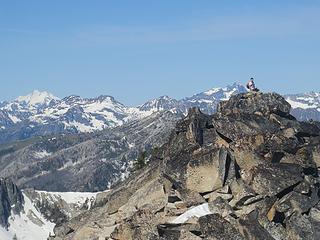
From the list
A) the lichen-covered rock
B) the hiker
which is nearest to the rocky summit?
the lichen-covered rock

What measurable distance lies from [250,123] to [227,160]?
13547 millimetres

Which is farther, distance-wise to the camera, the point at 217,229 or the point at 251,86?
the point at 251,86

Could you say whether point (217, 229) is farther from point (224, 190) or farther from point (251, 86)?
point (251, 86)

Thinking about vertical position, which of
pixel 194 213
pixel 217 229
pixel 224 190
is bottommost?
pixel 224 190

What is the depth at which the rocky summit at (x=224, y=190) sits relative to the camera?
5534 cm

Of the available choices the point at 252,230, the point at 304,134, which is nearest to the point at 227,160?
the point at 252,230

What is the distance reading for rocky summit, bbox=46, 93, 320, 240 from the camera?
182ft

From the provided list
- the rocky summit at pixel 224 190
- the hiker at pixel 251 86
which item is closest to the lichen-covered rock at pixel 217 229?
the rocky summit at pixel 224 190

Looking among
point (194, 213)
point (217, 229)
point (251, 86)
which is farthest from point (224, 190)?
point (251, 86)

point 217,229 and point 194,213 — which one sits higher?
point 217,229

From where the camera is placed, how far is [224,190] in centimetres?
6197

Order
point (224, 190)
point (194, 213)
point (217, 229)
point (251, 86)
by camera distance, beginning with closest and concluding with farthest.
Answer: point (217, 229), point (194, 213), point (224, 190), point (251, 86)

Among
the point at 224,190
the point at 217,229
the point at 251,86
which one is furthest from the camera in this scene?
the point at 251,86

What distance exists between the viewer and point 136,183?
248 ft
